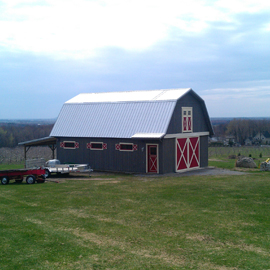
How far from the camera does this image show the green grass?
21.3 ft

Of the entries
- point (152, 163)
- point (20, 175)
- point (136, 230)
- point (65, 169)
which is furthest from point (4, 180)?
point (136, 230)

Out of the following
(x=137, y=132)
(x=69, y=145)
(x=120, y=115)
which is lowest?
(x=69, y=145)

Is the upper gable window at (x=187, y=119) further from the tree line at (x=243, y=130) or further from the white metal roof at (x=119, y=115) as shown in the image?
the tree line at (x=243, y=130)

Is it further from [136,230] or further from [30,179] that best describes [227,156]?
[136,230]

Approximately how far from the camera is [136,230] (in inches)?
332

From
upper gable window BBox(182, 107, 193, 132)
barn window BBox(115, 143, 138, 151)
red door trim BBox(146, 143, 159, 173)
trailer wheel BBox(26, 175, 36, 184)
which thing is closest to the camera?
trailer wheel BBox(26, 175, 36, 184)

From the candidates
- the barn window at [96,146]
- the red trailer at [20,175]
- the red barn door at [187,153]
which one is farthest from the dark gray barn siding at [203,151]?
the red trailer at [20,175]

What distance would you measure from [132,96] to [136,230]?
736 inches

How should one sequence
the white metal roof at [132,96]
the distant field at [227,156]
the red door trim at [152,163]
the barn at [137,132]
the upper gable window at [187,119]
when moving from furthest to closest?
the distant field at [227,156] → the white metal roof at [132,96] → the upper gable window at [187,119] → the barn at [137,132] → the red door trim at [152,163]

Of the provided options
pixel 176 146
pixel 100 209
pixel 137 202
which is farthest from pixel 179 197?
pixel 176 146

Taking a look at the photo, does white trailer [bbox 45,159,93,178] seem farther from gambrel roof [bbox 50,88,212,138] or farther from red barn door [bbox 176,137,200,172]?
red barn door [bbox 176,137,200,172]

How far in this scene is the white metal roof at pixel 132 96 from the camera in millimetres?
24234

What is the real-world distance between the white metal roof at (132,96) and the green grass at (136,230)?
1171 centimetres

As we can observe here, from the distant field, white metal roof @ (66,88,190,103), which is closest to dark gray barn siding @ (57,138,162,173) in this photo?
white metal roof @ (66,88,190,103)
